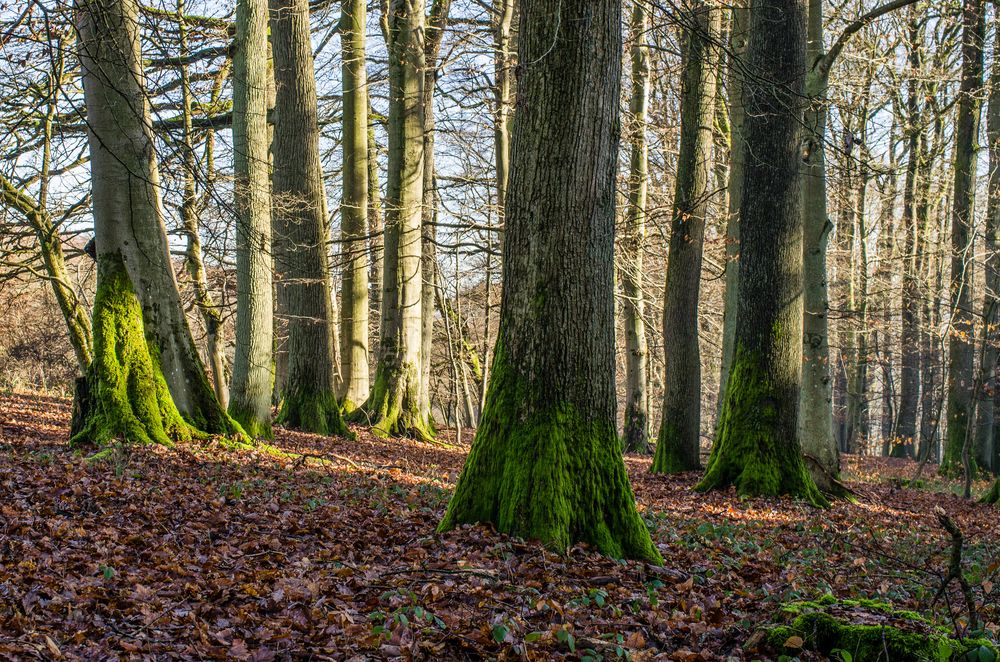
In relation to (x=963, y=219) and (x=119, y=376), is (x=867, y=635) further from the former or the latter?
(x=963, y=219)

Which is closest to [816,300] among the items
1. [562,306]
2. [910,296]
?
[562,306]

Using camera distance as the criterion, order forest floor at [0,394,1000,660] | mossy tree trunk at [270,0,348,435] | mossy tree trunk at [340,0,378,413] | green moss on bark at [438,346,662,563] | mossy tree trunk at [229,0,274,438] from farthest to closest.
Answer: mossy tree trunk at [340,0,378,413] → mossy tree trunk at [270,0,348,435] → mossy tree trunk at [229,0,274,438] → green moss on bark at [438,346,662,563] → forest floor at [0,394,1000,660]

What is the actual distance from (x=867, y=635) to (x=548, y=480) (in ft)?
8.37

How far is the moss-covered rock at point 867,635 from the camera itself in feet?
10.3

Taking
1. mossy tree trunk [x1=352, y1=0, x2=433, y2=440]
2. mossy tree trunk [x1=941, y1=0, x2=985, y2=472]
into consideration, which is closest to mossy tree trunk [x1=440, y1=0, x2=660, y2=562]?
mossy tree trunk [x1=352, y1=0, x2=433, y2=440]

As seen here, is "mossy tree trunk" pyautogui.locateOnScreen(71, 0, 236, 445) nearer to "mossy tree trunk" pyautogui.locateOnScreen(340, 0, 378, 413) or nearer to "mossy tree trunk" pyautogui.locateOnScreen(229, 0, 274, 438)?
"mossy tree trunk" pyautogui.locateOnScreen(229, 0, 274, 438)

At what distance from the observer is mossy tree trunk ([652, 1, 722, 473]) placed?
12430 mm

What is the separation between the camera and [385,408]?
14883 millimetres

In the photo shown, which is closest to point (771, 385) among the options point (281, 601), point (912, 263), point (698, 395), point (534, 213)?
point (698, 395)

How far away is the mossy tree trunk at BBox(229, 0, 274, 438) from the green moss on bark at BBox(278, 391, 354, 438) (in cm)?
204

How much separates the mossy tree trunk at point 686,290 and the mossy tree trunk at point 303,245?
229 inches

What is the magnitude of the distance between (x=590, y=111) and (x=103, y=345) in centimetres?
620

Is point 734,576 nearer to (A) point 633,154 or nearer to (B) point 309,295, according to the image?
(B) point 309,295

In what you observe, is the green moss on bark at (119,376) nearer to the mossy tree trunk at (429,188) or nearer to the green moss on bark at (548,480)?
the green moss on bark at (548,480)
